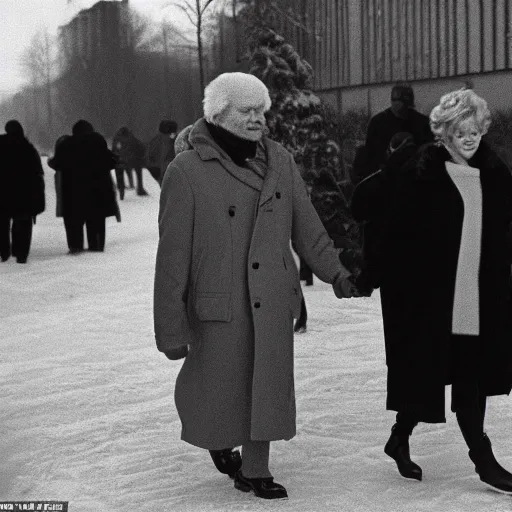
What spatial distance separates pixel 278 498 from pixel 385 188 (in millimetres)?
1310

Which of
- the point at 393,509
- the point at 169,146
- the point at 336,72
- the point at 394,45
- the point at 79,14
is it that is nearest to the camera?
the point at 393,509

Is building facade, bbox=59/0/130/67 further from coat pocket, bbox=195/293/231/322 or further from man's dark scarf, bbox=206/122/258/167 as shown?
coat pocket, bbox=195/293/231/322

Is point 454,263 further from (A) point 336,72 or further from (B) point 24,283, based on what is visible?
(A) point 336,72

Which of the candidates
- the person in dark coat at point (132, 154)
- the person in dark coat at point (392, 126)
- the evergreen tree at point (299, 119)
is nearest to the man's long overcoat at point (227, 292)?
the person in dark coat at point (392, 126)

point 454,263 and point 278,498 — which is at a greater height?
point 454,263

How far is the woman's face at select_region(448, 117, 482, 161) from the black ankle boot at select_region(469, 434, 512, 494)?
3.76 feet

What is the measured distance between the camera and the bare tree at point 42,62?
57.3 meters

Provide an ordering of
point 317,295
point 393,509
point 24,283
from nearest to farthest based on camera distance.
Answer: point 393,509 < point 317,295 < point 24,283

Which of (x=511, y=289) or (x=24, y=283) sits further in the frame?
(x=24, y=283)

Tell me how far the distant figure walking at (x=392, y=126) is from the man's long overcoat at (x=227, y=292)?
18.2ft

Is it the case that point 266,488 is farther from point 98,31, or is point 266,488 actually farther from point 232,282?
point 98,31

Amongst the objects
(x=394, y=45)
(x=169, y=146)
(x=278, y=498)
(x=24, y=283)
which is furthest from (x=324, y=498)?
(x=394, y=45)

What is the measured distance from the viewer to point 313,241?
17.7 feet

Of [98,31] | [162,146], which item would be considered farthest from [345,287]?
[98,31]
